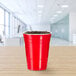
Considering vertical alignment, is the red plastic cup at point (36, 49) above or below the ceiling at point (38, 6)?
below

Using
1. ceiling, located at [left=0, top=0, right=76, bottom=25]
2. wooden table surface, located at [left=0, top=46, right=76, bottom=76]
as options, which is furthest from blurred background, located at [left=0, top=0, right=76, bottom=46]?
wooden table surface, located at [left=0, top=46, right=76, bottom=76]

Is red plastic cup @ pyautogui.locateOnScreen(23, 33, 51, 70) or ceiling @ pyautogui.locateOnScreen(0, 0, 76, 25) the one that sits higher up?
ceiling @ pyautogui.locateOnScreen(0, 0, 76, 25)

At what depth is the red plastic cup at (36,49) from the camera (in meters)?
0.43

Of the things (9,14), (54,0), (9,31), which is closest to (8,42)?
(54,0)

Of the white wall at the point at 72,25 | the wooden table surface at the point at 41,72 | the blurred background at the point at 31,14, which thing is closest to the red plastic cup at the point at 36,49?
the wooden table surface at the point at 41,72

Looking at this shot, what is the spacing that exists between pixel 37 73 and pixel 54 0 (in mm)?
6294

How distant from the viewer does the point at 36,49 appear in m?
0.44

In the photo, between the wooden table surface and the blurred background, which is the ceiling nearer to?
the blurred background

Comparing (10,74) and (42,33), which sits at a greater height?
(42,33)

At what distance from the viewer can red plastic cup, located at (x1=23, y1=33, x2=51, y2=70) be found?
1.41 ft

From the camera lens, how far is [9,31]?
1109cm

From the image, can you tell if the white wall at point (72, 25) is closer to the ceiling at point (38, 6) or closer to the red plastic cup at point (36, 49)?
the ceiling at point (38, 6)

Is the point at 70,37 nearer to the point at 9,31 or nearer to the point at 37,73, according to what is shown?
the point at 9,31

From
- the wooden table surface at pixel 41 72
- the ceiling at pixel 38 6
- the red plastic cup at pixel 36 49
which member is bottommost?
the wooden table surface at pixel 41 72
